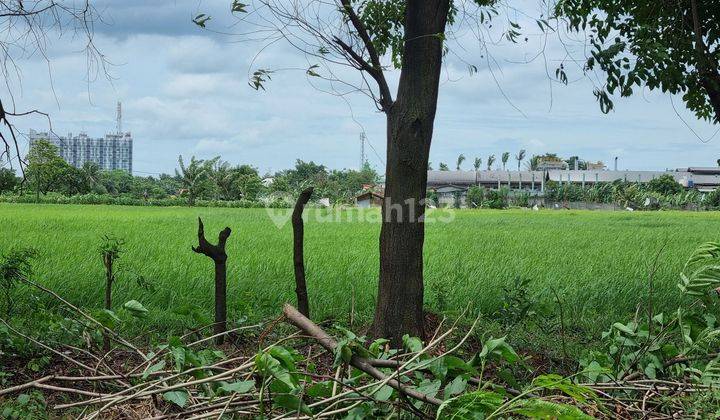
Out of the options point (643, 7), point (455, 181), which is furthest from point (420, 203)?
point (455, 181)

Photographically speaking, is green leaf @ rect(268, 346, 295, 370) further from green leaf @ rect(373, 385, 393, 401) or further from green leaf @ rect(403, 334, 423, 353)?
green leaf @ rect(403, 334, 423, 353)

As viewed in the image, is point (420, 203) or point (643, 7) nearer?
point (420, 203)

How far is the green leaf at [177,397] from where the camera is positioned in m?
1.41

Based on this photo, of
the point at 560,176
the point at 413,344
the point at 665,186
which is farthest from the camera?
the point at 560,176

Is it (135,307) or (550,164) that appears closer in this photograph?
(135,307)

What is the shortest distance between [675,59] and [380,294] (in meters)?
3.98

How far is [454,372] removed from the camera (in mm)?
1482

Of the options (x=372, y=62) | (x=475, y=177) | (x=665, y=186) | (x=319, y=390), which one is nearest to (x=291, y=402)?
(x=319, y=390)

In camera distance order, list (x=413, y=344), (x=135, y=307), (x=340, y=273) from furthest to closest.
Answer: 1. (x=340, y=273)
2. (x=135, y=307)
3. (x=413, y=344)

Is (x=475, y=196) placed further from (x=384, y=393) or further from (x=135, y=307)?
(x=384, y=393)

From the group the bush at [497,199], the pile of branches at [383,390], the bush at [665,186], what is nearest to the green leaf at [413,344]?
the pile of branches at [383,390]

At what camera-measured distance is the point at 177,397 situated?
1.43m

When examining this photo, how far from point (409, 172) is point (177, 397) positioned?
2662mm

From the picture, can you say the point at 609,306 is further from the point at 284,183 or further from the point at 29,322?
the point at 284,183
